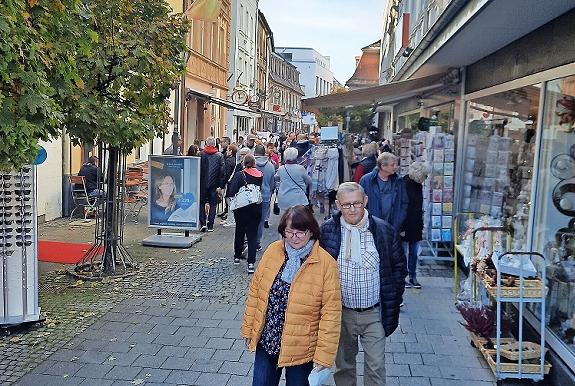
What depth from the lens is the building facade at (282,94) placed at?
61.9 metres

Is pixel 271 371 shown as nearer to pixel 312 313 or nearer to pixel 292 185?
pixel 312 313

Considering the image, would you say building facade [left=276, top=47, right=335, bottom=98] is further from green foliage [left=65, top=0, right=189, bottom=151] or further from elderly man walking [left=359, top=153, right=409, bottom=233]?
elderly man walking [left=359, top=153, right=409, bottom=233]

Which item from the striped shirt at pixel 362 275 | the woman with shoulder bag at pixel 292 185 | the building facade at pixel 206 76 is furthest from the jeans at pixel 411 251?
the building facade at pixel 206 76

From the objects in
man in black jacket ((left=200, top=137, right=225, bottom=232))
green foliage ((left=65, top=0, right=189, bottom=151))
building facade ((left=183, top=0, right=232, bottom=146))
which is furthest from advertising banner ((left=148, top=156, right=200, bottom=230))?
building facade ((left=183, top=0, right=232, bottom=146))

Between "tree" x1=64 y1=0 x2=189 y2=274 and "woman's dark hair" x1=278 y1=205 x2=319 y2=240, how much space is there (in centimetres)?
401

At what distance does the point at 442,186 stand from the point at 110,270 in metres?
5.34

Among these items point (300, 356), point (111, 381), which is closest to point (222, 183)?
point (111, 381)

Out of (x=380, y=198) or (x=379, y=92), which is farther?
(x=379, y=92)

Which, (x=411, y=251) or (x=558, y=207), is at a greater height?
(x=558, y=207)

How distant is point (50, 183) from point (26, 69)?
342 inches

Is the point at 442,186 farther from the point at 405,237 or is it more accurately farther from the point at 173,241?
the point at 173,241

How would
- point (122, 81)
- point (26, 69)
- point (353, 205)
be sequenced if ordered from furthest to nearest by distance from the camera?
point (122, 81), point (26, 69), point (353, 205)

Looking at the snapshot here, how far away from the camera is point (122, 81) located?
7.69 meters

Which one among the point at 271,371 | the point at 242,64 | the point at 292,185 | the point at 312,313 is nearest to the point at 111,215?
the point at 292,185
